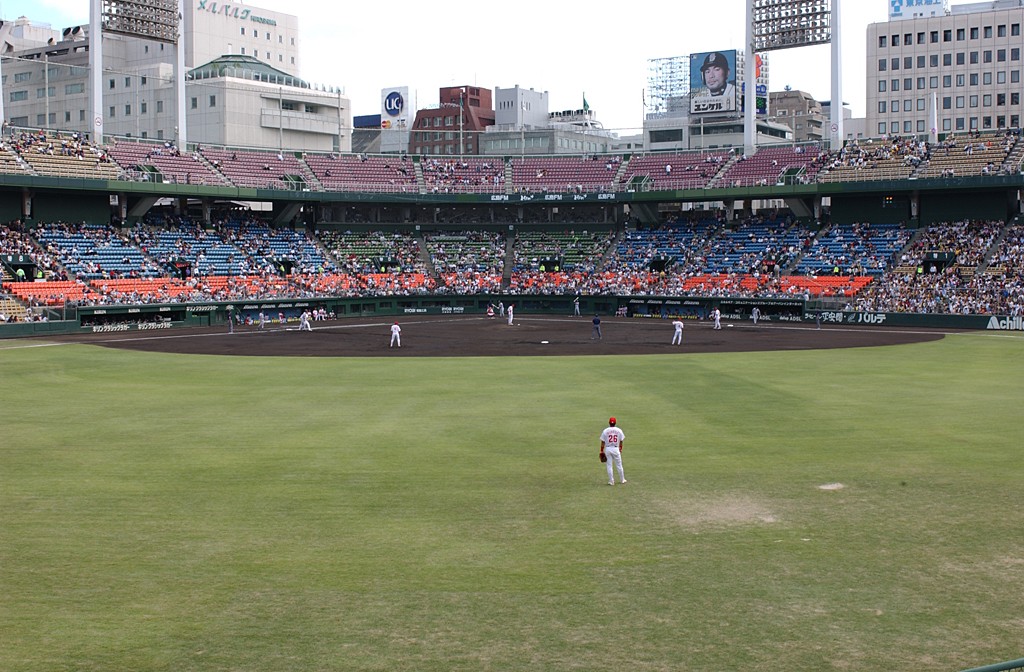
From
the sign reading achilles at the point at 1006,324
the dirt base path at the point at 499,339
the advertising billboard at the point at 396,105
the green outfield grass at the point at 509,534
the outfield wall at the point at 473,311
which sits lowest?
the green outfield grass at the point at 509,534

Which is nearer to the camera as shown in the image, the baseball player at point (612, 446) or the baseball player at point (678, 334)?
the baseball player at point (612, 446)

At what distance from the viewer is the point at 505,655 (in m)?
11.9

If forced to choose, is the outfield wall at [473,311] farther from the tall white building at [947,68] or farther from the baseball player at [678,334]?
the tall white building at [947,68]

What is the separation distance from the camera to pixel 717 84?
132500 millimetres

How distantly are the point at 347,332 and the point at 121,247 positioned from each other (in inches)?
913

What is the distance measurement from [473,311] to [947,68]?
80.1 meters

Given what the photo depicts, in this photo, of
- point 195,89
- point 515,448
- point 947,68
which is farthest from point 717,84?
point 515,448

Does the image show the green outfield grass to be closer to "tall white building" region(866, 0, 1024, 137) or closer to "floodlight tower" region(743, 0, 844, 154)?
"floodlight tower" region(743, 0, 844, 154)

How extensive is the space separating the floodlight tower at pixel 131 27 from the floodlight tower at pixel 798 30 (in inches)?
1878

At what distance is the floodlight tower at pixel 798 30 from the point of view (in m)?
79.6

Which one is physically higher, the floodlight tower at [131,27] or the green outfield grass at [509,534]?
the floodlight tower at [131,27]

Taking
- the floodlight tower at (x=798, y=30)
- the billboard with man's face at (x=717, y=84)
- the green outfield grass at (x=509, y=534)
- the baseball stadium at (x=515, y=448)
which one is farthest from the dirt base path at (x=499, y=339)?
the billboard with man's face at (x=717, y=84)

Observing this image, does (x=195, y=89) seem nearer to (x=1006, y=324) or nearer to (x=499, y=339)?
(x=499, y=339)

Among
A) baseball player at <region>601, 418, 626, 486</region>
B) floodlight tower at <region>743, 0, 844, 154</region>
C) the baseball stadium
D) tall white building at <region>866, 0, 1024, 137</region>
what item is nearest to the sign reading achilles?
the baseball stadium
